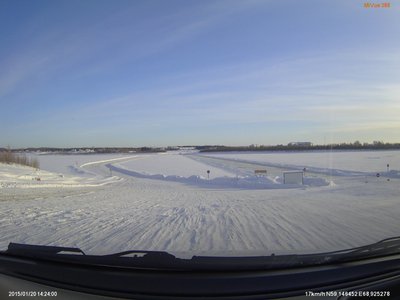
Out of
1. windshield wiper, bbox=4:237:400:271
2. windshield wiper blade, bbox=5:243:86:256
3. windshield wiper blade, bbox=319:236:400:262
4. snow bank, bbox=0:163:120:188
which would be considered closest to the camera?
windshield wiper, bbox=4:237:400:271

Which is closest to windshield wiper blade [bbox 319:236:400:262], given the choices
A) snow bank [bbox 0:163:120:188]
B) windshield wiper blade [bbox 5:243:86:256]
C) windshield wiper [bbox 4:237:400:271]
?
windshield wiper [bbox 4:237:400:271]

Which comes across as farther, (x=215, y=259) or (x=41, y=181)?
(x=41, y=181)

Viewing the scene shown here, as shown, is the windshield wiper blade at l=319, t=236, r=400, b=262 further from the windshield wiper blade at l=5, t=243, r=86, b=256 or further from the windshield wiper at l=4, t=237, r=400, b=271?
the windshield wiper blade at l=5, t=243, r=86, b=256

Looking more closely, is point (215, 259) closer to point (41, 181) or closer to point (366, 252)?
point (366, 252)

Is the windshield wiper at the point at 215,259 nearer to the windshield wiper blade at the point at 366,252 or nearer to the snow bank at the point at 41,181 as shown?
the windshield wiper blade at the point at 366,252

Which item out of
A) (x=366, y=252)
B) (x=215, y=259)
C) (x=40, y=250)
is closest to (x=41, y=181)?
(x=40, y=250)

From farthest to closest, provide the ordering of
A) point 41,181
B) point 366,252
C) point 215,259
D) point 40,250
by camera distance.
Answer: point 41,181
point 40,250
point 366,252
point 215,259

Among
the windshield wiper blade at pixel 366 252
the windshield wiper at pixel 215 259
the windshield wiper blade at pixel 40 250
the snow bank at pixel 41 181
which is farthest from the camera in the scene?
the snow bank at pixel 41 181

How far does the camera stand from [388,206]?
936cm

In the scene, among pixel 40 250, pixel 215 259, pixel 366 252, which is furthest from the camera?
pixel 40 250

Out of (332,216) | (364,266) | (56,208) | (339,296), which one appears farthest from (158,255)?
Result: (56,208)

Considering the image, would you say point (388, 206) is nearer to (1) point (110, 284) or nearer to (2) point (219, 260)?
(2) point (219, 260)

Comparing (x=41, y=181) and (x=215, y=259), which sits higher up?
(x=215, y=259)

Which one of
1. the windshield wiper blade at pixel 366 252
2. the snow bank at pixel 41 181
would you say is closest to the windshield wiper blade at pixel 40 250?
the windshield wiper blade at pixel 366 252
